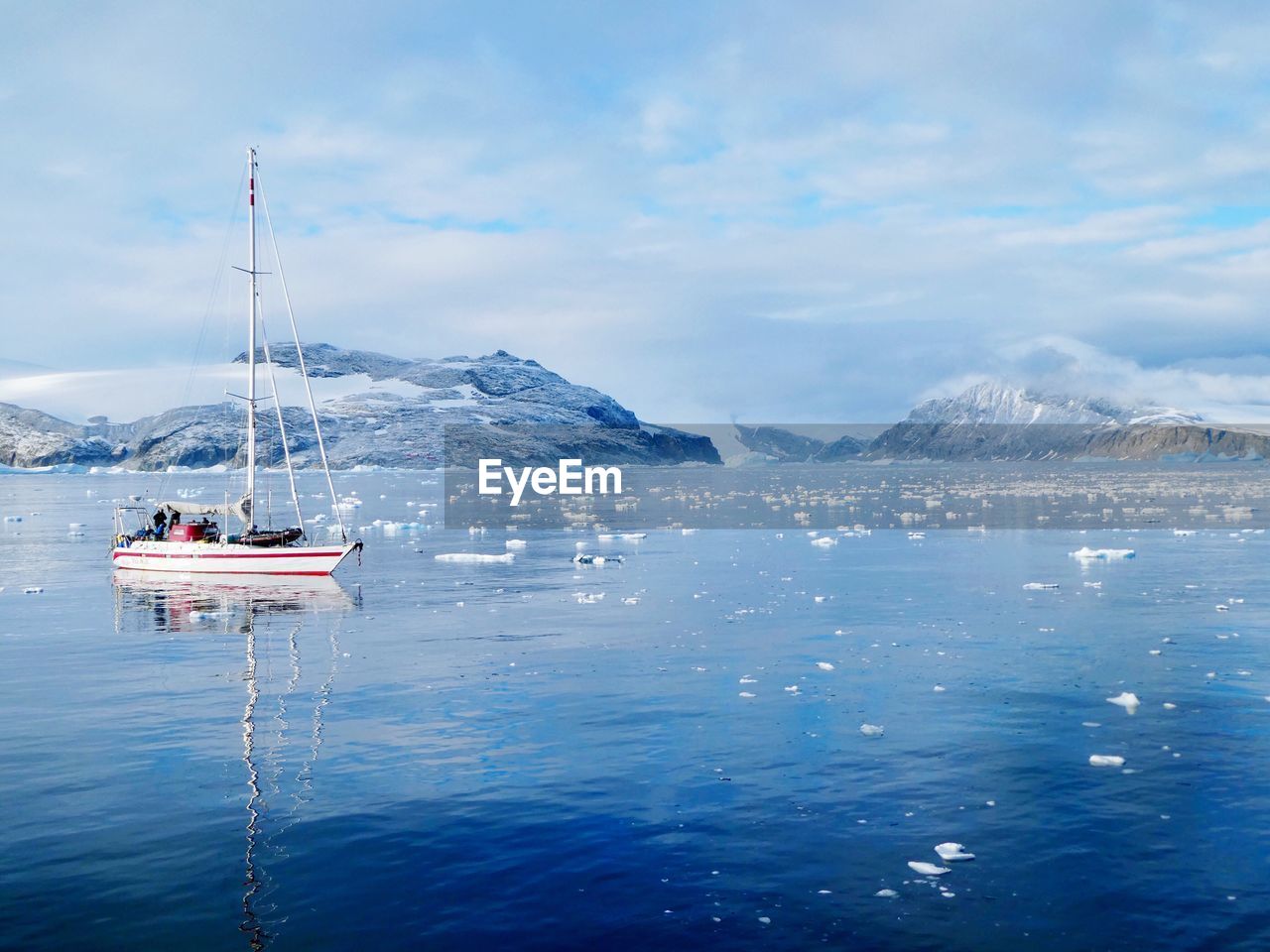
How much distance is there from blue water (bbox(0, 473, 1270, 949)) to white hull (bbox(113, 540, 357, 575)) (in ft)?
37.7

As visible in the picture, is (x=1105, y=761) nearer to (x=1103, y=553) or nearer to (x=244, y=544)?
(x=1103, y=553)

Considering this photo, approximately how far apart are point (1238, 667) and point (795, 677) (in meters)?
→ 10.1

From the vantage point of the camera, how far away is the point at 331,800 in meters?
15.8

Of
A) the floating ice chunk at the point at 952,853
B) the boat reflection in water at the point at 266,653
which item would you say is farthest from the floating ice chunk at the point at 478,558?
the floating ice chunk at the point at 952,853

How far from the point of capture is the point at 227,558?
4903 cm

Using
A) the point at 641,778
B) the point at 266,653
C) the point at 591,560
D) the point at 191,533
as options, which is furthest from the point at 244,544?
the point at 641,778

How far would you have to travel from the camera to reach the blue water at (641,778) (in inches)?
465

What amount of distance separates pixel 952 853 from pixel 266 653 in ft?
69.2

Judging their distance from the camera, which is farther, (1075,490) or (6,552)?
(1075,490)

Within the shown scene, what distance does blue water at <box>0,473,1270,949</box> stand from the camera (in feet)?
38.7

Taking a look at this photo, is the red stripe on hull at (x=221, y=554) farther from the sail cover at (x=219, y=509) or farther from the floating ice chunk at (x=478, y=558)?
the floating ice chunk at (x=478, y=558)

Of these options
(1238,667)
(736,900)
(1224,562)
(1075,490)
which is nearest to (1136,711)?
(1238,667)

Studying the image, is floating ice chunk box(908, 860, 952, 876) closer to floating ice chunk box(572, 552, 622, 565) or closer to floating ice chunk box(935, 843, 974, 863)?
floating ice chunk box(935, 843, 974, 863)

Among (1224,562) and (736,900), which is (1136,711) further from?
(1224,562)
